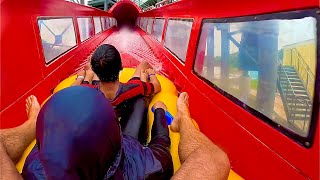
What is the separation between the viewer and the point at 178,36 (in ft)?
11.4

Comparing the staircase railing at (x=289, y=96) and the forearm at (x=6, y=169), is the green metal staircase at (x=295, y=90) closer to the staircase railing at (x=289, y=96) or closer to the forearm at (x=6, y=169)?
the staircase railing at (x=289, y=96)

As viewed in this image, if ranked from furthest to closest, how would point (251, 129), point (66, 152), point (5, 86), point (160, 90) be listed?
1. point (160, 90)
2. point (5, 86)
3. point (251, 129)
4. point (66, 152)

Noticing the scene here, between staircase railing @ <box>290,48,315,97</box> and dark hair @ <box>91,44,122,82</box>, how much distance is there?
3.30 feet

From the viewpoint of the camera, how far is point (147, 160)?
4.30 ft

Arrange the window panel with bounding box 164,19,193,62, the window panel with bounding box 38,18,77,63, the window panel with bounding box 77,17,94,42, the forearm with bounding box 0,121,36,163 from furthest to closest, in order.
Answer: the window panel with bounding box 77,17,94,42, the window panel with bounding box 164,19,193,62, the window panel with bounding box 38,18,77,63, the forearm with bounding box 0,121,36,163

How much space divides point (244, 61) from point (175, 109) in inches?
27.8

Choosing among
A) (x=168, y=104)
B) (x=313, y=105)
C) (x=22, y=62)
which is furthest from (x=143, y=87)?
(x=313, y=105)

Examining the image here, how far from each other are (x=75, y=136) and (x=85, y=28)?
14.9 feet

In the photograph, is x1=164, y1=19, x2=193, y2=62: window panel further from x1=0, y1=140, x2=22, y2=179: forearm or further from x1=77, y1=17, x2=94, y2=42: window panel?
x1=0, y1=140, x2=22, y2=179: forearm

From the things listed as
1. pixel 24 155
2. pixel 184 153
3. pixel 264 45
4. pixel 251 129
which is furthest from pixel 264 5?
pixel 24 155

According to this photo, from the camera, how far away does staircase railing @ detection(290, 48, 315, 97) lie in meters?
1.12

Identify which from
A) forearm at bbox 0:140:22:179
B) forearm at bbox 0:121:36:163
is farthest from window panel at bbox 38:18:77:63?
forearm at bbox 0:140:22:179

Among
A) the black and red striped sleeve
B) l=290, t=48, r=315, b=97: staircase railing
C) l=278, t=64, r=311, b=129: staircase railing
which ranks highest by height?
l=290, t=48, r=315, b=97: staircase railing

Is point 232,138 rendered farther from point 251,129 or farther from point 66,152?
point 66,152
